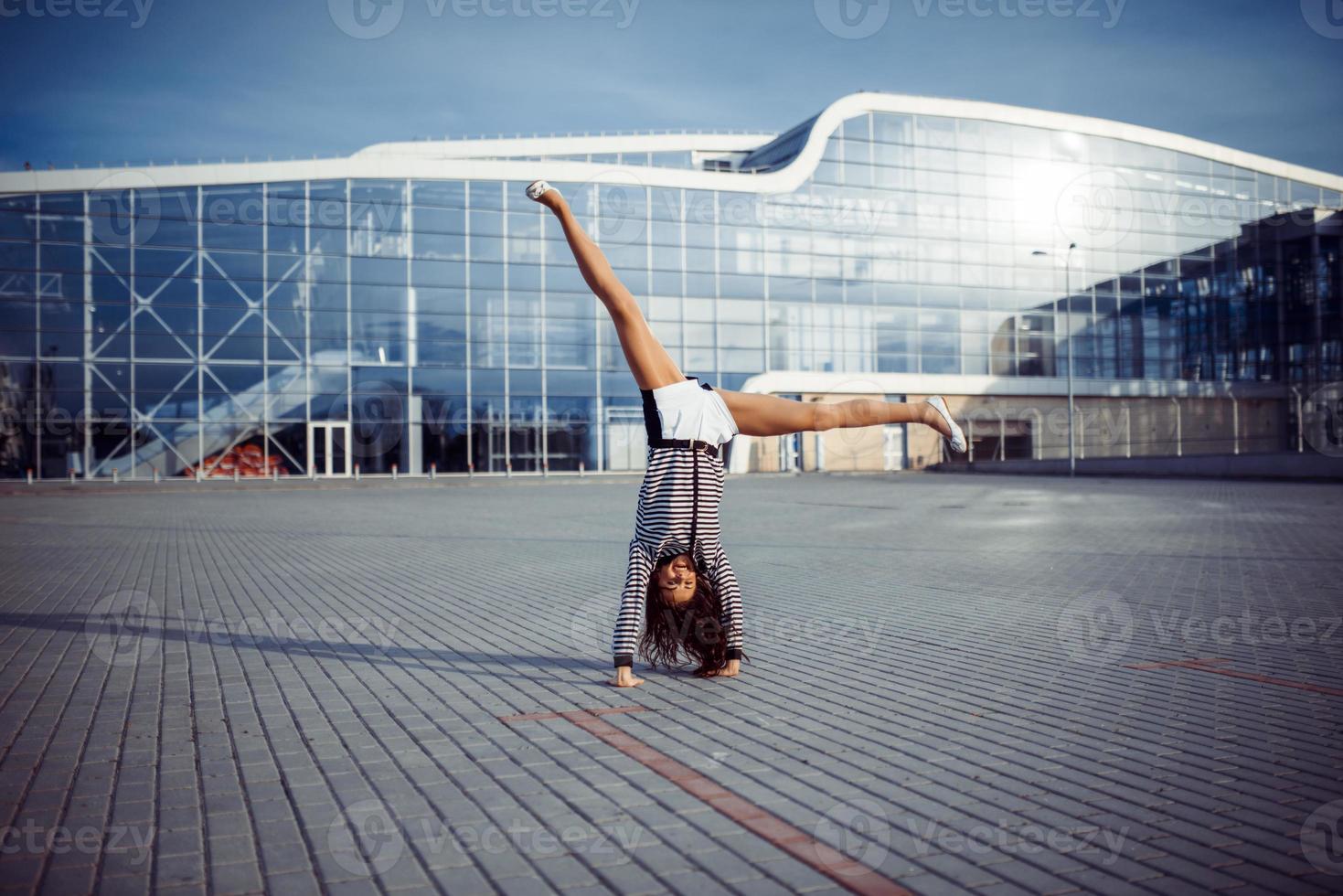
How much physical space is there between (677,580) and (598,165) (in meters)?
38.8

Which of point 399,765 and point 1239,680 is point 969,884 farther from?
point 1239,680

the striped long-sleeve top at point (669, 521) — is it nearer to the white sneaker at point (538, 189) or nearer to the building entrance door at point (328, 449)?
the white sneaker at point (538, 189)

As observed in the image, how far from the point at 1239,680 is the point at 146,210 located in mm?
40709

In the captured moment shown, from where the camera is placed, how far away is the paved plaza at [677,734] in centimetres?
349

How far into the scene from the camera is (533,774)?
443 centimetres

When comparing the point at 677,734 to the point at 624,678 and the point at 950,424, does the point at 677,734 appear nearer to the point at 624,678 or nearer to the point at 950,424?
the point at 624,678

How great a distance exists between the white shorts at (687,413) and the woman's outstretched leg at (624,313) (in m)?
0.09

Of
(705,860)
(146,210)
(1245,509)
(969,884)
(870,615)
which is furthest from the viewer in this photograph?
(146,210)

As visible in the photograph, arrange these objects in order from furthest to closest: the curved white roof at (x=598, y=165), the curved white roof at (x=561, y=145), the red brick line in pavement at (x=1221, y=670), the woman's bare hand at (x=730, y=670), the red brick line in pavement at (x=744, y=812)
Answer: the curved white roof at (x=561, y=145) < the curved white roof at (x=598, y=165) < the woman's bare hand at (x=730, y=670) < the red brick line in pavement at (x=1221, y=670) < the red brick line in pavement at (x=744, y=812)

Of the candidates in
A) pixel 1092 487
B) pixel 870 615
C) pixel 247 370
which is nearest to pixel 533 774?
pixel 870 615

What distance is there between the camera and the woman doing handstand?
19.4ft

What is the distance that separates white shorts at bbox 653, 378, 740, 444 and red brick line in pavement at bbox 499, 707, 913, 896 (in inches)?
61.6

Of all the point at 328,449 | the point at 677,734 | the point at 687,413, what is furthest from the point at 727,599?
the point at 328,449

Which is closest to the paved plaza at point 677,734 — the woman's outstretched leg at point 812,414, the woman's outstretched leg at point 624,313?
the woman's outstretched leg at point 812,414
